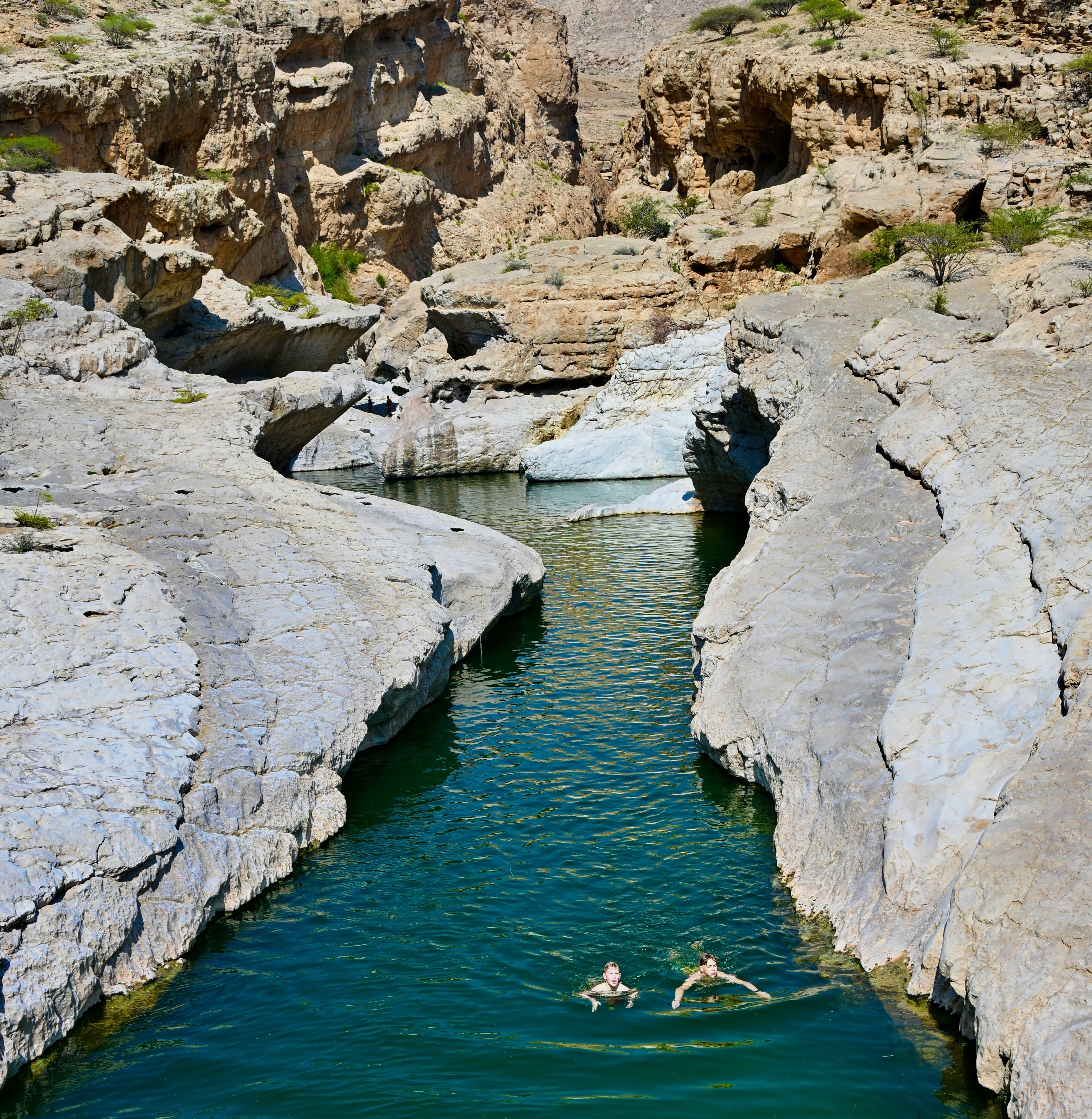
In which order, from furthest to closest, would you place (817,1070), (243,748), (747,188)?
(747,188), (243,748), (817,1070)

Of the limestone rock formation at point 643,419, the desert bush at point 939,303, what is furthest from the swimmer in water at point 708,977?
the limestone rock formation at point 643,419

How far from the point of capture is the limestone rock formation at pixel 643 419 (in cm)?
4181

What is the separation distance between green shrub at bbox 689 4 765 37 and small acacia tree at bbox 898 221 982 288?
26.5 metres

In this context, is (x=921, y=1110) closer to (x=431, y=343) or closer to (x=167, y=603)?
(x=167, y=603)

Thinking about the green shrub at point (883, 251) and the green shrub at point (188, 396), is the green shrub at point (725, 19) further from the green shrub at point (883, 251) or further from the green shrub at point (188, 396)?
the green shrub at point (188, 396)

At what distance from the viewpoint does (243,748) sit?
499 inches

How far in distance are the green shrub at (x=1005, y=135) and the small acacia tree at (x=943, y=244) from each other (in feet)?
29.1

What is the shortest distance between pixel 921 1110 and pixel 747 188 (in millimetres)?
49284

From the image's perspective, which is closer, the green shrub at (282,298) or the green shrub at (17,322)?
the green shrub at (17,322)

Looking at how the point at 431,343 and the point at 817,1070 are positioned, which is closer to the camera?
the point at 817,1070

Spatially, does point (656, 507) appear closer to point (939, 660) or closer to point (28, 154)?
point (939, 660)

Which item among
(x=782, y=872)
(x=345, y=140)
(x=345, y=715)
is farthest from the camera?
(x=345, y=140)

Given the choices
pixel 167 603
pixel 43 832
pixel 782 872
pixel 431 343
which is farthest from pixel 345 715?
pixel 431 343

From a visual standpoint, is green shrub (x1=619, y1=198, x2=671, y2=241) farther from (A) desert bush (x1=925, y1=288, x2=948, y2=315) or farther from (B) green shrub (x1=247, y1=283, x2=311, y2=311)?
(A) desert bush (x1=925, y1=288, x2=948, y2=315)
